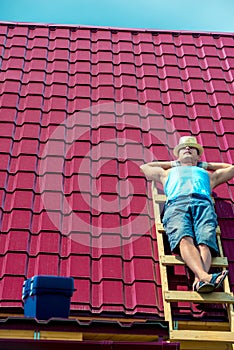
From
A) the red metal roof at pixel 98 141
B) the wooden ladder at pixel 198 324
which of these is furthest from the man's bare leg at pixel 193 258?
the red metal roof at pixel 98 141

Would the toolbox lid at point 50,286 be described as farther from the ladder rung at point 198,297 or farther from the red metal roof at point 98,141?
the ladder rung at point 198,297

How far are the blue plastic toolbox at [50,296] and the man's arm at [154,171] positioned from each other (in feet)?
6.13

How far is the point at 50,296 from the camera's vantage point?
3660 millimetres

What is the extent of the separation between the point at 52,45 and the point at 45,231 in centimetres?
370

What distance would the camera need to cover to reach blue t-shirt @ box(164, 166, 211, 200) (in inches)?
192

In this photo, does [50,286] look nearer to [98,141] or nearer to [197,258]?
[197,258]

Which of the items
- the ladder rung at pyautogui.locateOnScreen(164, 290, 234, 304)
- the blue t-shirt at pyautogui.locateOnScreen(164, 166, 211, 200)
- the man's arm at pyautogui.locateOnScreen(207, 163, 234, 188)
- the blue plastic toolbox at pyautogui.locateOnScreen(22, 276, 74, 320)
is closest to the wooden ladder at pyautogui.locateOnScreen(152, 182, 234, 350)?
the ladder rung at pyautogui.locateOnScreen(164, 290, 234, 304)

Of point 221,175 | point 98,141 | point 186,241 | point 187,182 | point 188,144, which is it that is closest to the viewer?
point 186,241

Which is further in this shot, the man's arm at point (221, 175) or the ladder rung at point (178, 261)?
the man's arm at point (221, 175)

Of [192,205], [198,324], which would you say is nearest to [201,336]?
[198,324]

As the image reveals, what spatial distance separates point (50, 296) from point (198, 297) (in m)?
1.14

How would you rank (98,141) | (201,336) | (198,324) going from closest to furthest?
(201,336)
(198,324)
(98,141)

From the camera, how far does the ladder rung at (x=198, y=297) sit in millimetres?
4102

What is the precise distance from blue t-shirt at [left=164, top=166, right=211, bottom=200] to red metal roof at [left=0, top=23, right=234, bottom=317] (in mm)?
313
